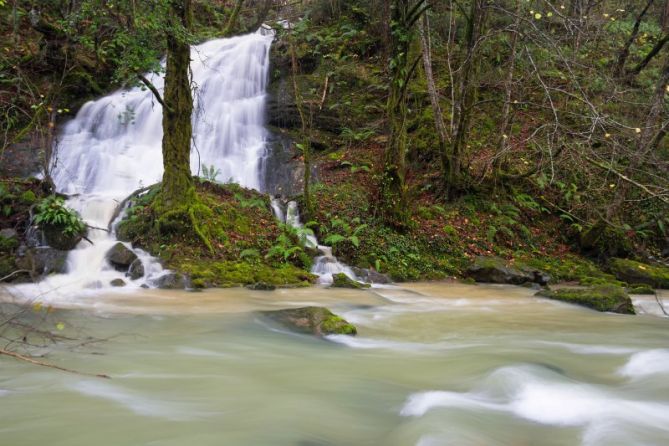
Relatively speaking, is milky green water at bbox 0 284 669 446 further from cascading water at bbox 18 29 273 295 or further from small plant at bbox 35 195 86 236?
cascading water at bbox 18 29 273 295

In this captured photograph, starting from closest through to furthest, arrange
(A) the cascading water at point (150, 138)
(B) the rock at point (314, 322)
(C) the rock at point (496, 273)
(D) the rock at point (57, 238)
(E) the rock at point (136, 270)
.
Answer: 1. (B) the rock at point (314, 322)
2. (E) the rock at point (136, 270)
3. (D) the rock at point (57, 238)
4. (C) the rock at point (496, 273)
5. (A) the cascading water at point (150, 138)

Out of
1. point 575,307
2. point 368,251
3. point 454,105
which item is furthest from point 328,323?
point 454,105

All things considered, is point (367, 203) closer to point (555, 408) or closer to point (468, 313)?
point (468, 313)

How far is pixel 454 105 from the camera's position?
555 inches

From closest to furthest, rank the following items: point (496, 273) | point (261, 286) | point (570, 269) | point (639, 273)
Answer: point (261, 286), point (496, 273), point (639, 273), point (570, 269)

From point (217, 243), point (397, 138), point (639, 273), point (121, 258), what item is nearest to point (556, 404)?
point (217, 243)

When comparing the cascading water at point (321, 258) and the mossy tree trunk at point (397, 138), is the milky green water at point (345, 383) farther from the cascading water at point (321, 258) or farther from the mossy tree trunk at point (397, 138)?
the mossy tree trunk at point (397, 138)

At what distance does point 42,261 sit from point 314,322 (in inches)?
241

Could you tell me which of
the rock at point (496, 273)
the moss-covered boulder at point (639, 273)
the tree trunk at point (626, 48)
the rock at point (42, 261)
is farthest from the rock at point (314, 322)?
the tree trunk at point (626, 48)

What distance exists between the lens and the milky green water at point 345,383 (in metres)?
3.22

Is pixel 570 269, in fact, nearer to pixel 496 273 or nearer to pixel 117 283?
pixel 496 273

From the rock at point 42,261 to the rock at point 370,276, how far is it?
5.65 meters

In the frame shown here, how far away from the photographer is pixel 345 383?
14.0 feet

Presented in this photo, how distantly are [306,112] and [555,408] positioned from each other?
14.7 metres
